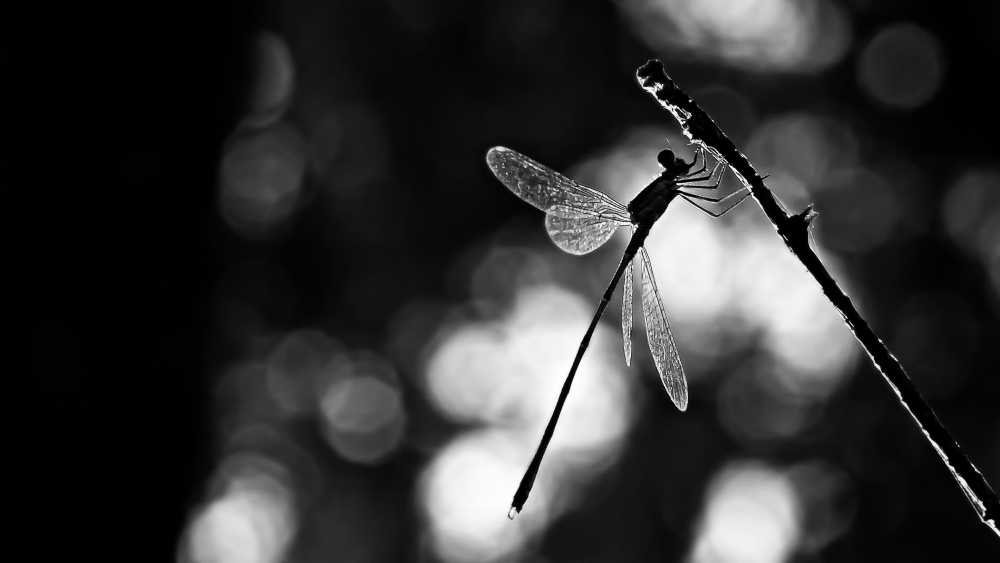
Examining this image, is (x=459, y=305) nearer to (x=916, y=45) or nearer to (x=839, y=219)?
(x=839, y=219)

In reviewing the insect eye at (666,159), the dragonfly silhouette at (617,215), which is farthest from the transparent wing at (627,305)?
the insect eye at (666,159)

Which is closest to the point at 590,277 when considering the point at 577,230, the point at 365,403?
the point at 365,403

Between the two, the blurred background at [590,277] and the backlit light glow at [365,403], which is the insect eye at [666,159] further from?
the backlit light glow at [365,403]

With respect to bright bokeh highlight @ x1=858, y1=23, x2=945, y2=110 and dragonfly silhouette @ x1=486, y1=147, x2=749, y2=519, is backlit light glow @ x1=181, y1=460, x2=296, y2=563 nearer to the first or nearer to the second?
dragonfly silhouette @ x1=486, y1=147, x2=749, y2=519

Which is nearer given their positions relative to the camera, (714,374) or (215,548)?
(215,548)

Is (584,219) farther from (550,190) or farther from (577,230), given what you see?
(550,190)

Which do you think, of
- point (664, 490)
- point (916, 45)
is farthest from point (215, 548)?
point (916, 45)
